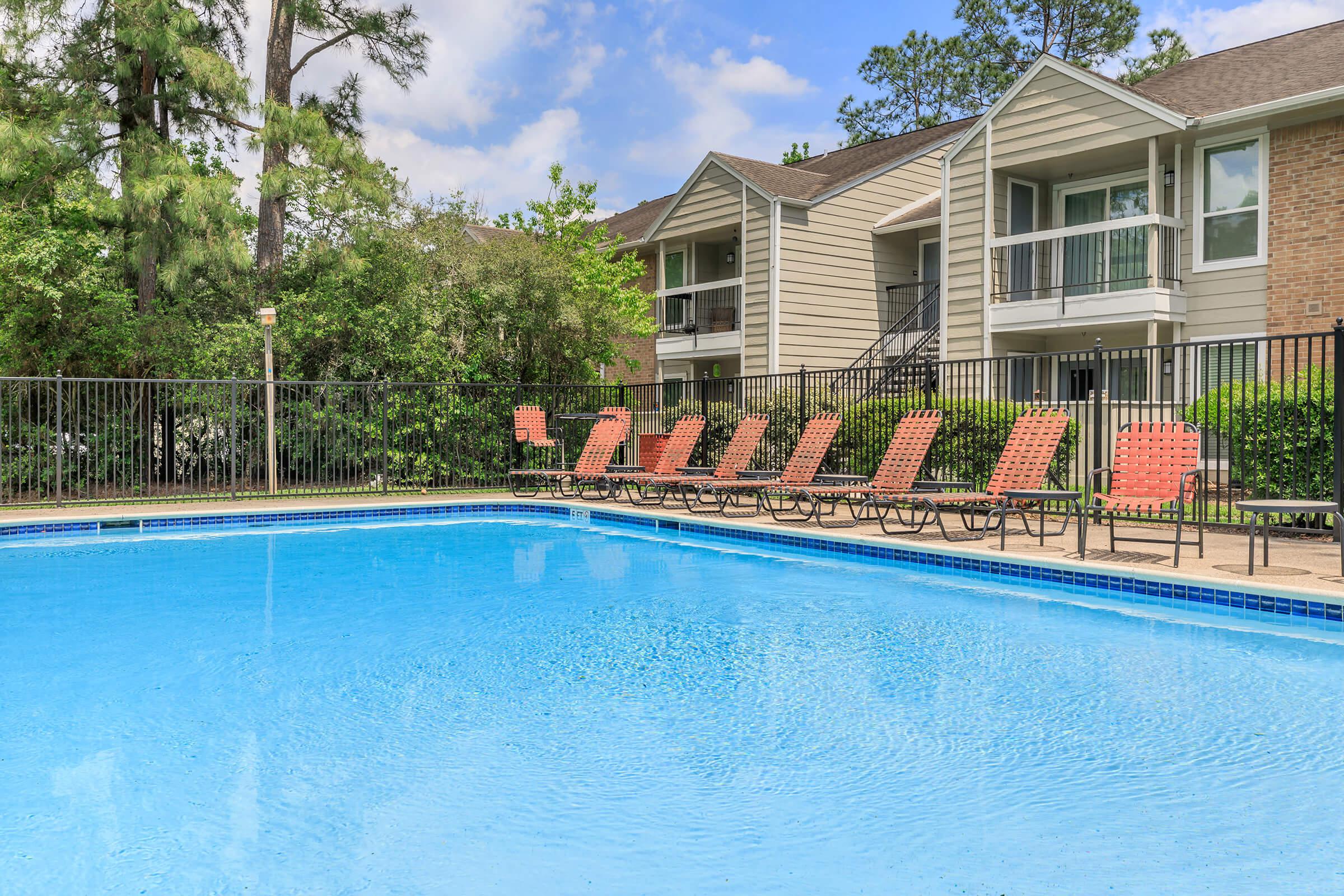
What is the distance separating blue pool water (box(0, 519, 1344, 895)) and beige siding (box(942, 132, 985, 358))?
9535mm

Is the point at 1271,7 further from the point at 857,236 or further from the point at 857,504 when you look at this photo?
the point at 857,504

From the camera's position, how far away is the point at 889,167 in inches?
776

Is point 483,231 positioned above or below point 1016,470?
above

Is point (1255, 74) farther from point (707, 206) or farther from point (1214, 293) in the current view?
point (707, 206)

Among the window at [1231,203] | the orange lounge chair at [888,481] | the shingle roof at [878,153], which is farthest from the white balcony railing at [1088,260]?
the orange lounge chair at [888,481]

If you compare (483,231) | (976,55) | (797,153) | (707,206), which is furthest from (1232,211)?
(976,55)

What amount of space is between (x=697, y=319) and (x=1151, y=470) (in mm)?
13943

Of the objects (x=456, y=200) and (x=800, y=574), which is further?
(x=456, y=200)

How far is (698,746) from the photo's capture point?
385 cm

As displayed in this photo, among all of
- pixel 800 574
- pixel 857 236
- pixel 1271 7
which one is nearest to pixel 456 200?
pixel 857 236

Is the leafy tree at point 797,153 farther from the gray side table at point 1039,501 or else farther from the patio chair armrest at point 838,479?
the gray side table at point 1039,501

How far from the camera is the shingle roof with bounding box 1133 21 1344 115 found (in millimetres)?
12789

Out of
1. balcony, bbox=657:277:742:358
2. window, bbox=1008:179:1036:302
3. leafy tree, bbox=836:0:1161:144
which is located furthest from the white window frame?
leafy tree, bbox=836:0:1161:144

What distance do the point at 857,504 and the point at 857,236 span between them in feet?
27.7
